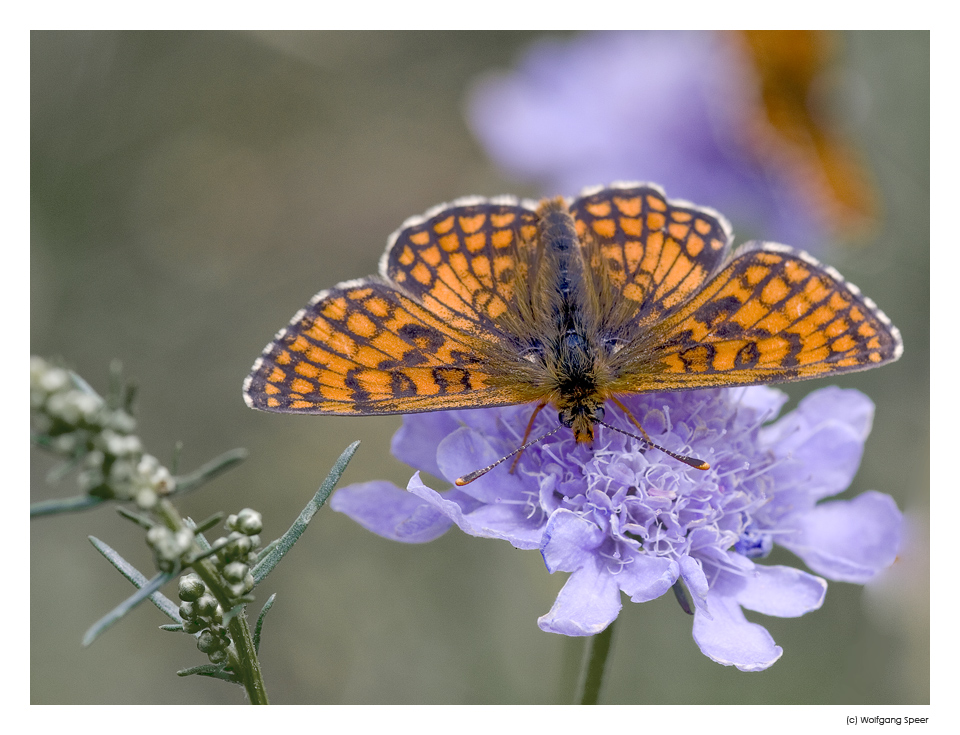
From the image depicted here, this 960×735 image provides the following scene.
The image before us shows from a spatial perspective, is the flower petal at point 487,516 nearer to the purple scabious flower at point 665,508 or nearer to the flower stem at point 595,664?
the purple scabious flower at point 665,508

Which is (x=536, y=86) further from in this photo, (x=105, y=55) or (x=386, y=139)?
(x=105, y=55)

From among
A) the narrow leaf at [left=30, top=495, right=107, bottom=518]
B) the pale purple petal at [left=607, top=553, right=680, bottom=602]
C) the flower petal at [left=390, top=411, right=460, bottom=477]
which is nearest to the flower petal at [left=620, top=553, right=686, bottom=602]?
the pale purple petal at [left=607, top=553, right=680, bottom=602]

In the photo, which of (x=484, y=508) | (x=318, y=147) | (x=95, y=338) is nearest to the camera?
(x=484, y=508)

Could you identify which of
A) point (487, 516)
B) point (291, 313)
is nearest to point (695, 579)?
point (487, 516)

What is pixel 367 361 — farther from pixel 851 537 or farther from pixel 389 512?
pixel 851 537
